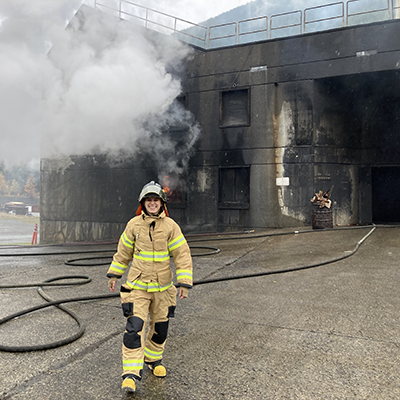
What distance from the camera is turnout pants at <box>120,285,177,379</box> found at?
2408 mm

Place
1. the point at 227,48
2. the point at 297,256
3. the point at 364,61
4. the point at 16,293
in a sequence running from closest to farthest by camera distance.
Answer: the point at 16,293, the point at 297,256, the point at 364,61, the point at 227,48

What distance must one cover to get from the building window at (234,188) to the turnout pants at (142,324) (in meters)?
9.54

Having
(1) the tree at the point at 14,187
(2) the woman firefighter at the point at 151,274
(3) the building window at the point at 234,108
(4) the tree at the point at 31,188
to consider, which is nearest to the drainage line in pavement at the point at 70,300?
(2) the woman firefighter at the point at 151,274

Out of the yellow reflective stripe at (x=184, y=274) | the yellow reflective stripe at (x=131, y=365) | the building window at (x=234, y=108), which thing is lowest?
the yellow reflective stripe at (x=131, y=365)

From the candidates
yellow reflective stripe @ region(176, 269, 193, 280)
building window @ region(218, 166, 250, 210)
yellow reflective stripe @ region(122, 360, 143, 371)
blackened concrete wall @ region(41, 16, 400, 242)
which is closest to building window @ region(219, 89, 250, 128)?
blackened concrete wall @ region(41, 16, 400, 242)

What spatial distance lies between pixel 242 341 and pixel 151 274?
1133 millimetres

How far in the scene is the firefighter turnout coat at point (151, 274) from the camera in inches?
101

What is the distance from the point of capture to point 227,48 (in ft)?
40.3

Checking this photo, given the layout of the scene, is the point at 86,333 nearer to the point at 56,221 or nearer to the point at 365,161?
the point at 365,161

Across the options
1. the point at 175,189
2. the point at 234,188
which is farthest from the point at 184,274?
the point at 175,189

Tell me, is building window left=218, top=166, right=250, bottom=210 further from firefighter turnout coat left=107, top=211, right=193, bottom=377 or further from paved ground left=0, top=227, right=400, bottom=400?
firefighter turnout coat left=107, top=211, right=193, bottom=377

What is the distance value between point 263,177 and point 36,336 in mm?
9400

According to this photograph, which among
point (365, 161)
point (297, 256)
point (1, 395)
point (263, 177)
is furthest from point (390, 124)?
point (1, 395)

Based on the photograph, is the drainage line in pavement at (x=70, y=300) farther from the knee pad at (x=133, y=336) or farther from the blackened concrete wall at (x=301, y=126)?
the blackened concrete wall at (x=301, y=126)
